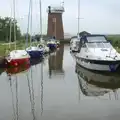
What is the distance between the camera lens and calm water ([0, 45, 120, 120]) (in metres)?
15.1

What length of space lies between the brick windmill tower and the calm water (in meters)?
69.8

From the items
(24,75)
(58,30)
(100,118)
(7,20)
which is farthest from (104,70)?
(58,30)

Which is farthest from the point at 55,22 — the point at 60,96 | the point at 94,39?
the point at 60,96

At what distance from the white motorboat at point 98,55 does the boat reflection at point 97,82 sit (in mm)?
661

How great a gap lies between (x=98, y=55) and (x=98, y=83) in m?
5.99

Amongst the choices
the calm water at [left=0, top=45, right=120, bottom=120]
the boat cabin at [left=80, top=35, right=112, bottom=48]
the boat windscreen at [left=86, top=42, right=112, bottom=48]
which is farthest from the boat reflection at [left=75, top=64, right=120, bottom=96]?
the boat cabin at [left=80, top=35, right=112, bottom=48]

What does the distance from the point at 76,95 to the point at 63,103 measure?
236 centimetres

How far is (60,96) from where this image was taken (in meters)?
19.5

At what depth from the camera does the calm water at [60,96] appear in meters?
15.1

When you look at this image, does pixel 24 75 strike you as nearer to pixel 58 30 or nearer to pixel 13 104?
pixel 13 104

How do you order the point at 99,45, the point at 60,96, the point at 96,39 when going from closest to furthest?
the point at 60,96 < the point at 99,45 < the point at 96,39

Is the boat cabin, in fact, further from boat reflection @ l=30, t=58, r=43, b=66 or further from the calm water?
boat reflection @ l=30, t=58, r=43, b=66

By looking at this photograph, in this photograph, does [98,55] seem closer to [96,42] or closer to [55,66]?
[96,42]

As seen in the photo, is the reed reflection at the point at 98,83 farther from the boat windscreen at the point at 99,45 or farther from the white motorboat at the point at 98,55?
the boat windscreen at the point at 99,45
